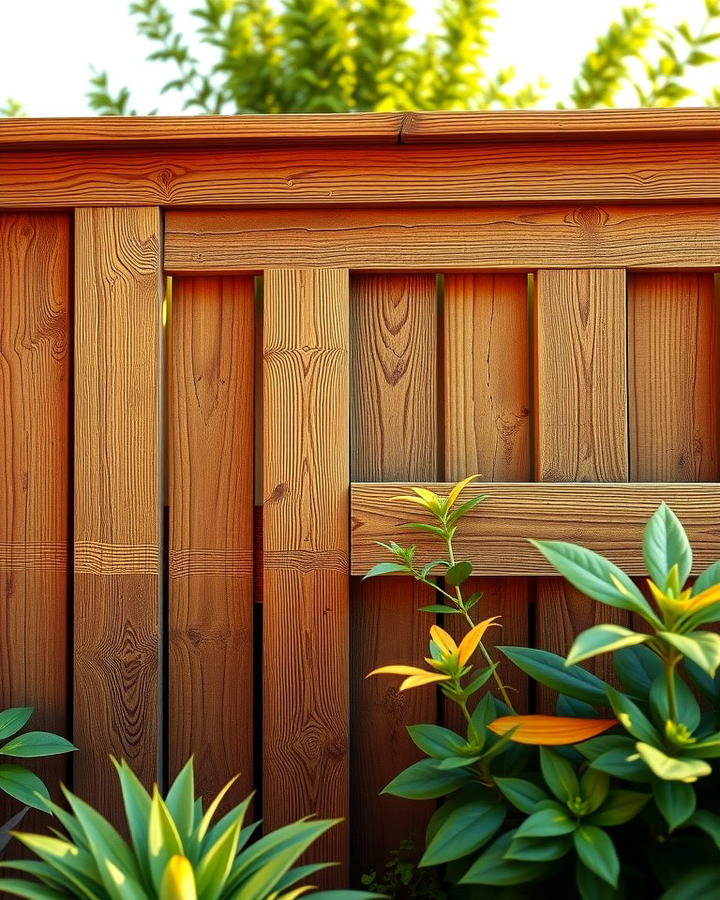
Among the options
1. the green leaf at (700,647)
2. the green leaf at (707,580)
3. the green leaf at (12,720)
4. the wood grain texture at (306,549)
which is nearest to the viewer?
the green leaf at (700,647)

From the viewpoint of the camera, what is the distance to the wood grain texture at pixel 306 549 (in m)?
1.56

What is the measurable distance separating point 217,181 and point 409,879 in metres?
1.48

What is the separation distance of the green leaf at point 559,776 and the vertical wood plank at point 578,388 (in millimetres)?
359

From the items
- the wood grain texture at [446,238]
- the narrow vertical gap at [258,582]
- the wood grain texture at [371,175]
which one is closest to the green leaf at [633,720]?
the narrow vertical gap at [258,582]

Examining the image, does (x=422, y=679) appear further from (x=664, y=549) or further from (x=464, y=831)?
(x=664, y=549)

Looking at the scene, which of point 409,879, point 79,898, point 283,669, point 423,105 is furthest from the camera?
point 423,105

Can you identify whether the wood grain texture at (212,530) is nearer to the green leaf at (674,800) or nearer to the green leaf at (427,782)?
the green leaf at (427,782)

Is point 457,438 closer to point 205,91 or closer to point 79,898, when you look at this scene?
point 79,898

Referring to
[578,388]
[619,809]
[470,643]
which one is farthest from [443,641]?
[578,388]

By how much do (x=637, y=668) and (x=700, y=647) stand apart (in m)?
0.35

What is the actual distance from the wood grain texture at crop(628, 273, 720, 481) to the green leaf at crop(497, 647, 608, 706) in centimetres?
47

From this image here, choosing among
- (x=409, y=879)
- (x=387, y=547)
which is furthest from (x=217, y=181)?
(x=409, y=879)

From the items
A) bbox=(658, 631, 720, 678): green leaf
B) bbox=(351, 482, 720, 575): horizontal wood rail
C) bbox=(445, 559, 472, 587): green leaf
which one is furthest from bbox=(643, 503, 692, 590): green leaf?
bbox=(445, 559, 472, 587): green leaf

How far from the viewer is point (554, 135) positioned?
61.3 inches
